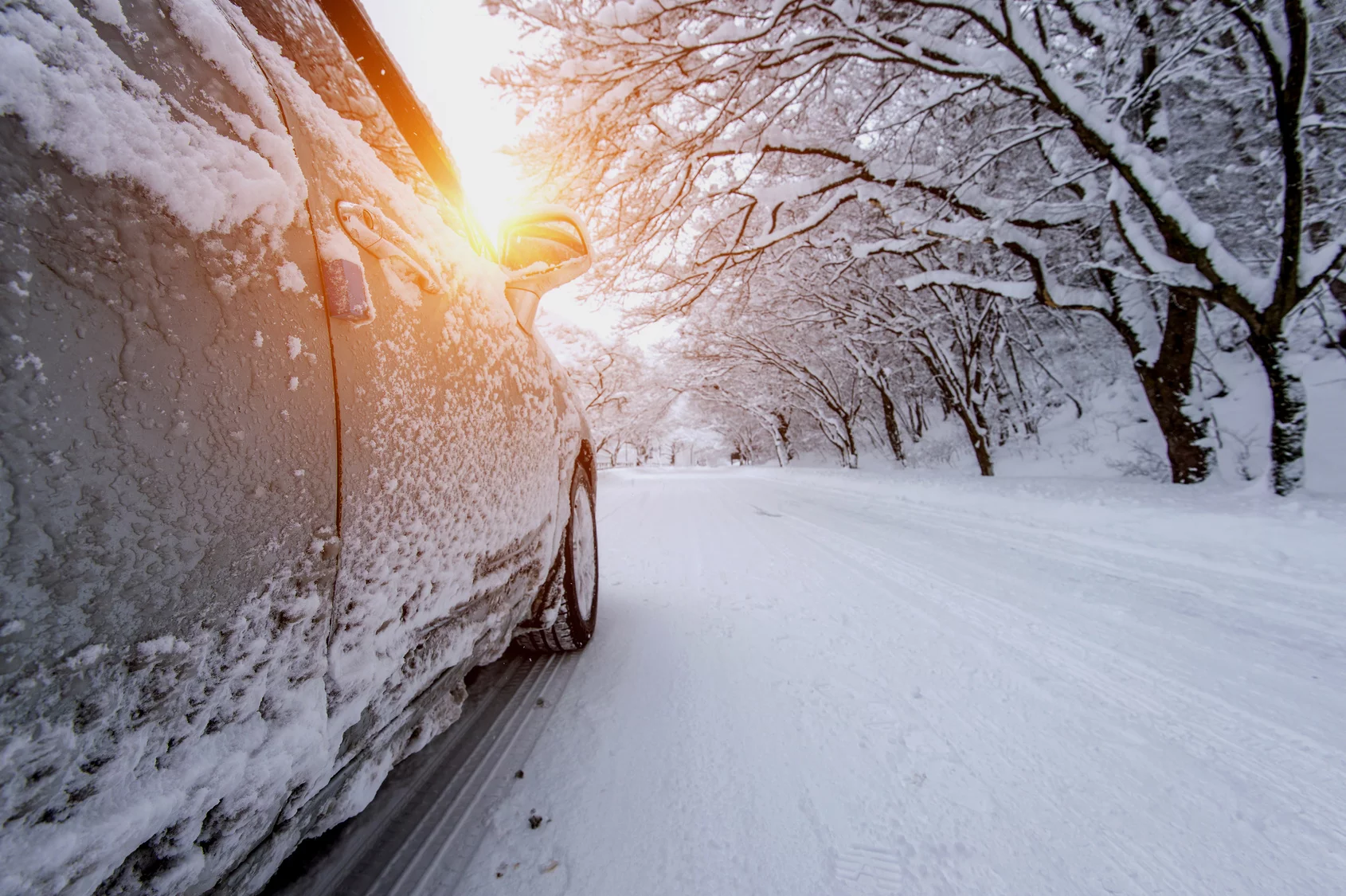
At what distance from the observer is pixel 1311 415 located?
7625mm

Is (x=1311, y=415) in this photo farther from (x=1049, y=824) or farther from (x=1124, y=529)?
(x=1049, y=824)

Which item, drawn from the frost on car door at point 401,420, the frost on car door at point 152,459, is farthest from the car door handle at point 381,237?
the frost on car door at point 152,459

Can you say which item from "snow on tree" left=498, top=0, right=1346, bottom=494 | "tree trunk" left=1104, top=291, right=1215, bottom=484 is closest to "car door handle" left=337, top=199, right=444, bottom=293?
"snow on tree" left=498, top=0, right=1346, bottom=494

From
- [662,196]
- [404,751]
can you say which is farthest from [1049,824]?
[662,196]

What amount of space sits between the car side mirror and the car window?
0.94 ft

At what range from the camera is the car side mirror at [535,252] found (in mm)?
1784

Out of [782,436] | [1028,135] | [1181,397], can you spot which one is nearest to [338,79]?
[1028,135]

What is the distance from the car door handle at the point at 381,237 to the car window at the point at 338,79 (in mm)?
294

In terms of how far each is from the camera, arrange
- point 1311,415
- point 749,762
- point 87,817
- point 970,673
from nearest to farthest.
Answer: point 87,817 → point 749,762 → point 970,673 → point 1311,415

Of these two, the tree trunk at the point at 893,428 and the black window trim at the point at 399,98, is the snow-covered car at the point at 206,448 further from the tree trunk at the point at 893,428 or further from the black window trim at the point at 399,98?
the tree trunk at the point at 893,428

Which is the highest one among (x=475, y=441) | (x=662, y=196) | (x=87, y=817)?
(x=662, y=196)

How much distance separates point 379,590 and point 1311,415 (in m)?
12.3

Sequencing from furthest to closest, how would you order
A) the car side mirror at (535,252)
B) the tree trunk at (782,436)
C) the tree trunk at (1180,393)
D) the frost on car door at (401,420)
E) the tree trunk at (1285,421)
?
the tree trunk at (782,436) < the tree trunk at (1180,393) < the tree trunk at (1285,421) < the car side mirror at (535,252) < the frost on car door at (401,420)

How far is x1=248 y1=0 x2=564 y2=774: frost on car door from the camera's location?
0.89 metres
